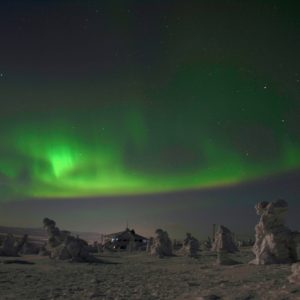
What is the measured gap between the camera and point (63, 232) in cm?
4569

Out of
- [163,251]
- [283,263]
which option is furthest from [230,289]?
[163,251]

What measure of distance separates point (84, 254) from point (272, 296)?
25198mm

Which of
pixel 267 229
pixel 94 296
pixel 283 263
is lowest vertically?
Answer: pixel 94 296

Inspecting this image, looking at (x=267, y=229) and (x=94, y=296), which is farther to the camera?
(x=267, y=229)

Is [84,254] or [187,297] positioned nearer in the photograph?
[187,297]

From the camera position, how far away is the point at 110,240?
86.7 m

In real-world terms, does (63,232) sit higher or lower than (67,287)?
higher

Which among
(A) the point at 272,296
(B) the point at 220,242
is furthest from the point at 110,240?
(A) the point at 272,296

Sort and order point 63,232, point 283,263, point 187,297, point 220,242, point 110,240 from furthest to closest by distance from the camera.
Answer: point 110,240 → point 220,242 → point 63,232 → point 283,263 → point 187,297

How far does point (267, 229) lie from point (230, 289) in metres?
12.2

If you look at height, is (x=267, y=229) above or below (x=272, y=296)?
above

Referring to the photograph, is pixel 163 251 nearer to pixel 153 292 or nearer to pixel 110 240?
pixel 153 292

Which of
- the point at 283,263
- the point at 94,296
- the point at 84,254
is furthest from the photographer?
the point at 84,254

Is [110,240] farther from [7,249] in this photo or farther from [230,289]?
[230,289]
